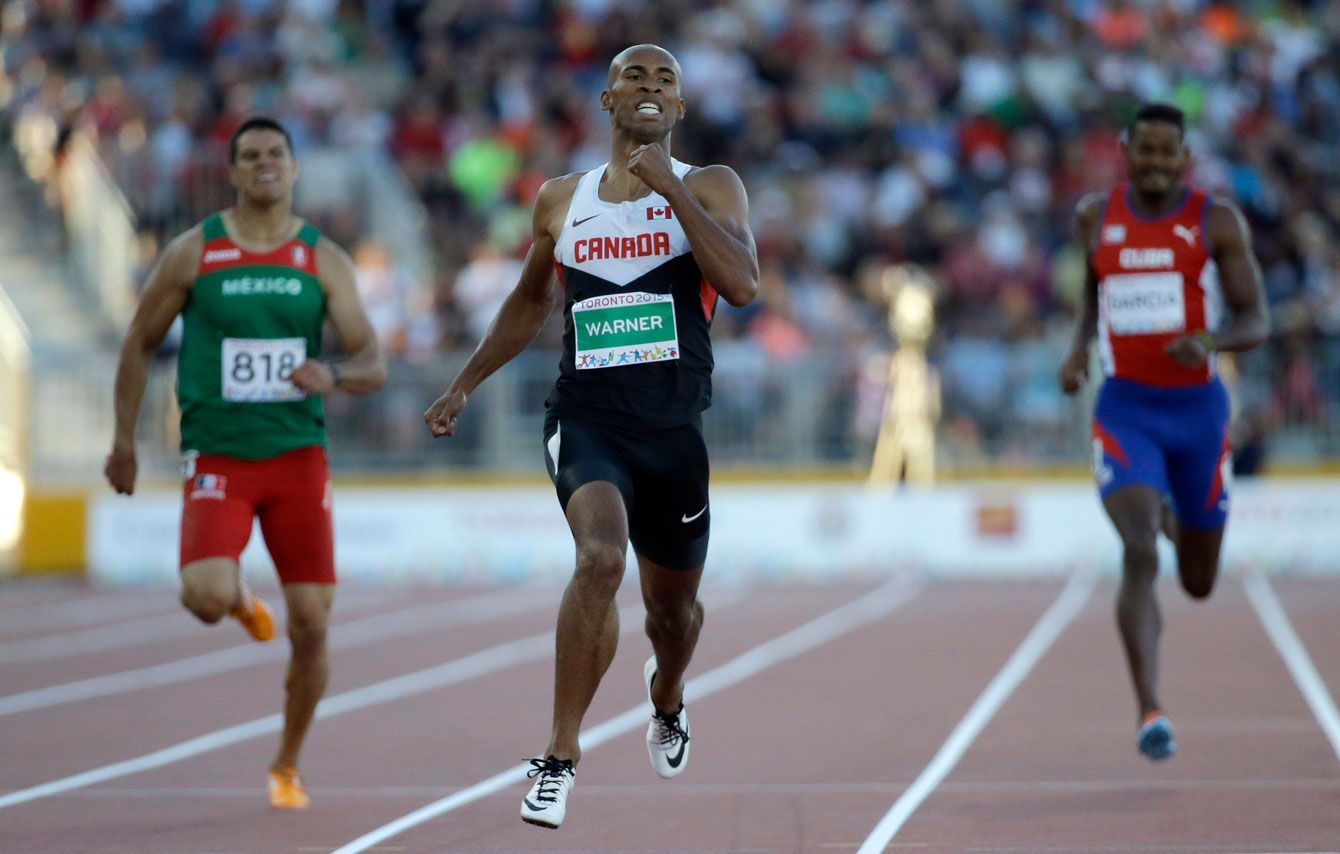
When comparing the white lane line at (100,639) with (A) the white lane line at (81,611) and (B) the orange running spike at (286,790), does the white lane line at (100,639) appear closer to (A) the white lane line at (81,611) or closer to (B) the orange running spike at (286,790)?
(A) the white lane line at (81,611)

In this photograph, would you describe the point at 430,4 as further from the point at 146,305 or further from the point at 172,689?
the point at 146,305

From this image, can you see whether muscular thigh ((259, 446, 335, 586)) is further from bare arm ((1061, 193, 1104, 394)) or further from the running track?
bare arm ((1061, 193, 1104, 394))

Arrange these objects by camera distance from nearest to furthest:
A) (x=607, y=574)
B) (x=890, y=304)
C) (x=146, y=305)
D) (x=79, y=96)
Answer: (x=607, y=574)
(x=146, y=305)
(x=890, y=304)
(x=79, y=96)

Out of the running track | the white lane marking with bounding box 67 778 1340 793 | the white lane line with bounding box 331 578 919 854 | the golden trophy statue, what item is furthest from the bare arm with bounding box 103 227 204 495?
the golden trophy statue

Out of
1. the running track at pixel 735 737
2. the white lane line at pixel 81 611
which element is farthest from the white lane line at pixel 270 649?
the white lane line at pixel 81 611

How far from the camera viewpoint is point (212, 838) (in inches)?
247

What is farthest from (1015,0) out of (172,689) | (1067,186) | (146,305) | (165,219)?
(146,305)

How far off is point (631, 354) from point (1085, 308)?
10.2 feet

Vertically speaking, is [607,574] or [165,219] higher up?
[165,219]

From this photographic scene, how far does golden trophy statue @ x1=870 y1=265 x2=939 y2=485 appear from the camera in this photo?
17969mm

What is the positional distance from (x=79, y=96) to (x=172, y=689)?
12.9 m

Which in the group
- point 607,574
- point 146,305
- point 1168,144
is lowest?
point 607,574

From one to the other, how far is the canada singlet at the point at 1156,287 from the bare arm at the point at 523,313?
2664 mm

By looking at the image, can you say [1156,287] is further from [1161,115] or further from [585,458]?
[585,458]
